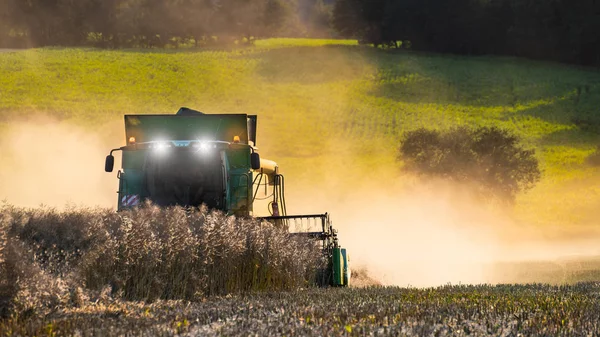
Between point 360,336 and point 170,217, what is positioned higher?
point 170,217

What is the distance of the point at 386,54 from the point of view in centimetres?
9875

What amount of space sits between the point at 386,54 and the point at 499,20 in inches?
456

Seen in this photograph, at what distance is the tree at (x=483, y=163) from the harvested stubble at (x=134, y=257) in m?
34.3

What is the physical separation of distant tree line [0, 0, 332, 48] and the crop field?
4.88 meters

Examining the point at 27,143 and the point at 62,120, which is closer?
the point at 27,143

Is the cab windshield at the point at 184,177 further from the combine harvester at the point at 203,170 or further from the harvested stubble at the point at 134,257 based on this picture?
the harvested stubble at the point at 134,257

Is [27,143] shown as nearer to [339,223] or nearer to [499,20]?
[339,223]

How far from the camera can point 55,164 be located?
44656 mm

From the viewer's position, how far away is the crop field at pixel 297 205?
1064 centimetres

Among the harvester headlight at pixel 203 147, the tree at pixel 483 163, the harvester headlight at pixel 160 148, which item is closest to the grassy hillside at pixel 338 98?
the tree at pixel 483 163

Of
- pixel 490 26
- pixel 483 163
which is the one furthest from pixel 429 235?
pixel 490 26

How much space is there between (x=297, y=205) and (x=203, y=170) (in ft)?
100

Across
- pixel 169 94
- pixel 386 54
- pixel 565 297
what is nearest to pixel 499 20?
pixel 386 54

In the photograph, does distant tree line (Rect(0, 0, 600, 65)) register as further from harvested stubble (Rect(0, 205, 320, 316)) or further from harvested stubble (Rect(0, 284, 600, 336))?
harvested stubble (Rect(0, 284, 600, 336))
